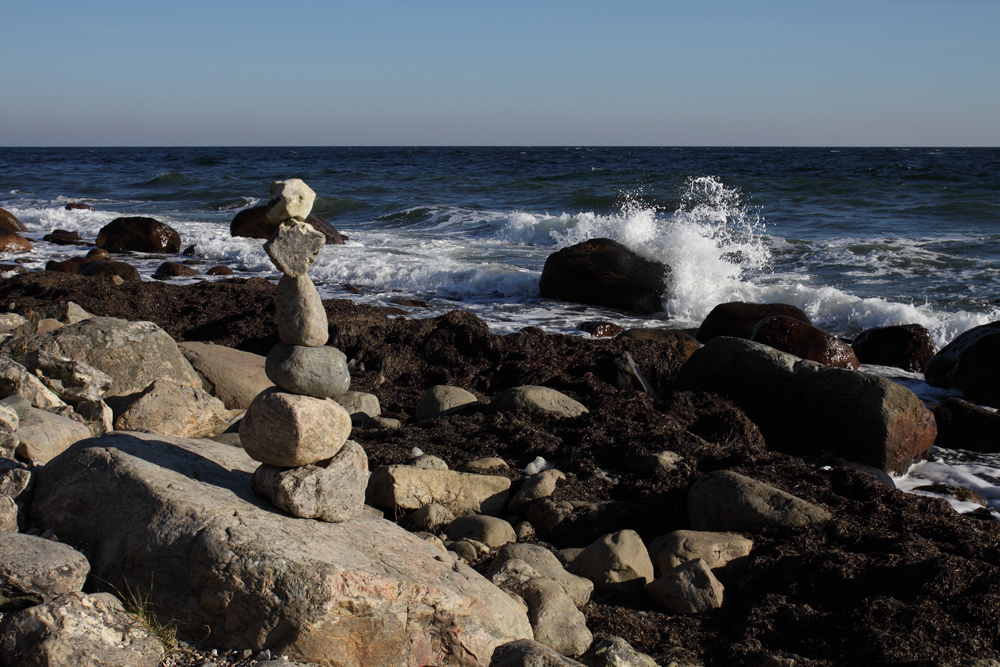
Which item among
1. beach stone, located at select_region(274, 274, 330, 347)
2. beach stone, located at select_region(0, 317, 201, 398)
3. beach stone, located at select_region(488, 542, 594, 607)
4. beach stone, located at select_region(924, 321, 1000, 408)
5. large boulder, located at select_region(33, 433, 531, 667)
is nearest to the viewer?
large boulder, located at select_region(33, 433, 531, 667)

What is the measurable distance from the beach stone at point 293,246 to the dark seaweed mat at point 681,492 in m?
2.18

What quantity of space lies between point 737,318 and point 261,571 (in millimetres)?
8865

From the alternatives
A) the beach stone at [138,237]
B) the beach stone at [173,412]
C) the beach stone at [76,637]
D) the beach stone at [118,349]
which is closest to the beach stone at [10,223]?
the beach stone at [138,237]

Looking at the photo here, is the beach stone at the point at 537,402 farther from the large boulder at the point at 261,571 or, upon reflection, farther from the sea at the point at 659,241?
the large boulder at the point at 261,571

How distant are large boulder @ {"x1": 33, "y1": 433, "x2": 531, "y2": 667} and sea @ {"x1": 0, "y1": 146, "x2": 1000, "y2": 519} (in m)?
4.63

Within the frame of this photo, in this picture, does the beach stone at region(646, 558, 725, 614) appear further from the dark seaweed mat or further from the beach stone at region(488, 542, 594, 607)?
the beach stone at region(488, 542, 594, 607)

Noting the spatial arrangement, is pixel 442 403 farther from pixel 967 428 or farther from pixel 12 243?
pixel 12 243

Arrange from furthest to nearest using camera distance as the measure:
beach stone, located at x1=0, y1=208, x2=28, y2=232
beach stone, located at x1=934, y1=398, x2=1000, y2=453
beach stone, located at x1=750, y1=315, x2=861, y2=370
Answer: beach stone, located at x1=0, y1=208, x2=28, y2=232 < beach stone, located at x1=750, y1=315, x2=861, y2=370 < beach stone, located at x1=934, y1=398, x2=1000, y2=453

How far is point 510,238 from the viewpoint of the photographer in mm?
21062

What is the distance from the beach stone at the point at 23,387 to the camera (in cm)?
455

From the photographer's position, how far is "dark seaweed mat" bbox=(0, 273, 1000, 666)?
370 centimetres

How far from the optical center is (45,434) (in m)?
3.96

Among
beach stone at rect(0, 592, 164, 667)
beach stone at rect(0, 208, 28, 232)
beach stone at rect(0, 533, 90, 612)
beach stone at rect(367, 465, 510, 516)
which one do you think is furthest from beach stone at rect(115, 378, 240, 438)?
beach stone at rect(0, 208, 28, 232)

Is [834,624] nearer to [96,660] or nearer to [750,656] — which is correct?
[750,656]
